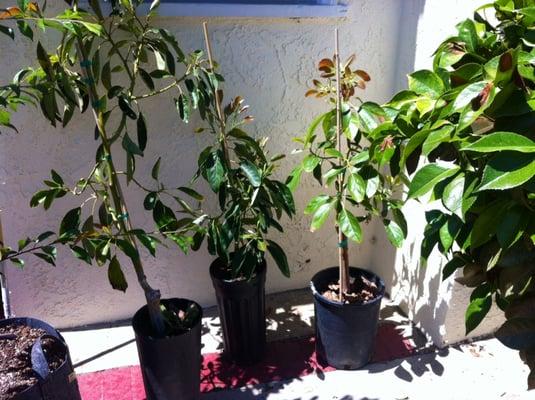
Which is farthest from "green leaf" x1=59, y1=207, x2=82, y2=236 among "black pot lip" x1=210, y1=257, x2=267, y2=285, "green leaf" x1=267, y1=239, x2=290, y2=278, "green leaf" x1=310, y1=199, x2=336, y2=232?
"green leaf" x1=310, y1=199, x2=336, y2=232

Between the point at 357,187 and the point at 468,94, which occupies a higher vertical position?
the point at 468,94

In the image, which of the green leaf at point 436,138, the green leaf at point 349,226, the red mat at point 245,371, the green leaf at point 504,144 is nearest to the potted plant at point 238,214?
the red mat at point 245,371

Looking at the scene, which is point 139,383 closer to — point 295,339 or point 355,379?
point 295,339

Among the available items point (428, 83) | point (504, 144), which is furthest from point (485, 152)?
point (428, 83)

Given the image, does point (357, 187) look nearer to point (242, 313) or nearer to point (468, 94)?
point (468, 94)

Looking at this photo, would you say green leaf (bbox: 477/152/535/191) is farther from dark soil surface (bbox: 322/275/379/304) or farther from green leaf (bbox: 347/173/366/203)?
dark soil surface (bbox: 322/275/379/304)

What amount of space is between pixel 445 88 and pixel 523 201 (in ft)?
1.32

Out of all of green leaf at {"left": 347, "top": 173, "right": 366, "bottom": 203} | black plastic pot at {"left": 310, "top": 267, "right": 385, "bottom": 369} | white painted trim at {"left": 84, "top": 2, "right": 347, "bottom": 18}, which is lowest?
black plastic pot at {"left": 310, "top": 267, "right": 385, "bottom": 369}

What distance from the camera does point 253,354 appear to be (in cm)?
234

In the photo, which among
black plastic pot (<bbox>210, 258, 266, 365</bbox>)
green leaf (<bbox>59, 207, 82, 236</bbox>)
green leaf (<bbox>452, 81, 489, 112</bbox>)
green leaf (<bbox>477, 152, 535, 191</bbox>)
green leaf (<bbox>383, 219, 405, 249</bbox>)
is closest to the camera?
green leaf (<bbox>477, 152, 535, 191</bbox>)

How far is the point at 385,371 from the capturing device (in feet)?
7.59

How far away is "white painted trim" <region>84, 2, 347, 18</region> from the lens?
7.08 ft

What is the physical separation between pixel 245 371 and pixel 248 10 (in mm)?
1769

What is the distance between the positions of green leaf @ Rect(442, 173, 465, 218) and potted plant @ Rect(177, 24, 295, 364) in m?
0.95
